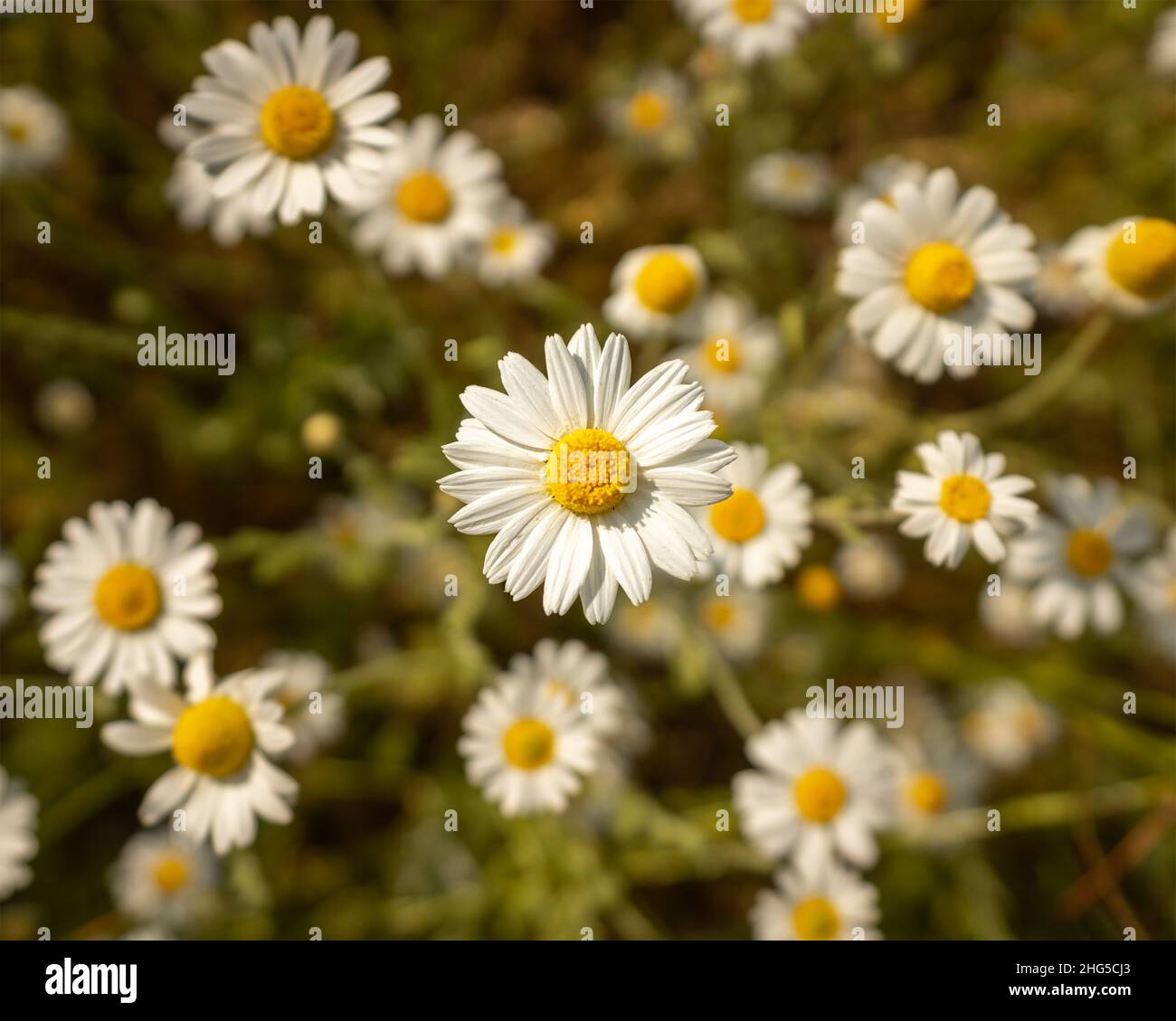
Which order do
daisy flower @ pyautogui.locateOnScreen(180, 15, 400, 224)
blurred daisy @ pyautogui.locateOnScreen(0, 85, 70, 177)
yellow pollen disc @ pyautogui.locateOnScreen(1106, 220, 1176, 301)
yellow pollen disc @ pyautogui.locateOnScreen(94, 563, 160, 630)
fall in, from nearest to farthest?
daisy flower @ pyautogui.locateOnScreen(180, 15, 400, 224)
yellow pollen disc @ pyautogui.locateOnScreen(1106, 220, 1176, 301)
yellow pollen disc @ pyautogui.locateOnScreen(94, 563, 160, 630)
blurred daisy @ pyautogui.locateOnScreen(0, 85, 70, 177)

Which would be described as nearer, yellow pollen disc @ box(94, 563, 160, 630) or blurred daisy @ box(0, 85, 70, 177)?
yellow pollen disc @ box(94, 563, 160, 630)

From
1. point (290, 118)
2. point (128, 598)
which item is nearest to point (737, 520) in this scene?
point (290, 118)

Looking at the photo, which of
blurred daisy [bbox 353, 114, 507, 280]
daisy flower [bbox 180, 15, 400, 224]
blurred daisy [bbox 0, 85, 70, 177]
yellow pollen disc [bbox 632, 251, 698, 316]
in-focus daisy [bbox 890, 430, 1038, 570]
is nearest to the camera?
in-focus daisy [bbox 890, 430, 1038, 570]

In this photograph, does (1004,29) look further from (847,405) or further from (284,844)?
(284,844)

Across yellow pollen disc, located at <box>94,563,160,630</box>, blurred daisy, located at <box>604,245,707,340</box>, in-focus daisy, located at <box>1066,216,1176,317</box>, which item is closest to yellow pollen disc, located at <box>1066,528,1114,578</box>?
in-focus daisy, located at <box>1066,216,1176,317</box>

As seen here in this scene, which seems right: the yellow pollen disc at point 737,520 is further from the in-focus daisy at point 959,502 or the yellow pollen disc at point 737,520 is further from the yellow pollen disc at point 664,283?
the yellow pollen disc at point 664,283

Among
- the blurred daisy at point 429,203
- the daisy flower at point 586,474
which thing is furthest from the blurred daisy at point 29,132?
the daisy flower at point 586,474

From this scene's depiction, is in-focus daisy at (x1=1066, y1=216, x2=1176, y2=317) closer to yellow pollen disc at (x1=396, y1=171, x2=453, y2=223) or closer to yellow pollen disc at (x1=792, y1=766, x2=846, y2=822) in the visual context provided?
yellow pollen disc at (x1=792, y1=766, x2=846, y2=822)
